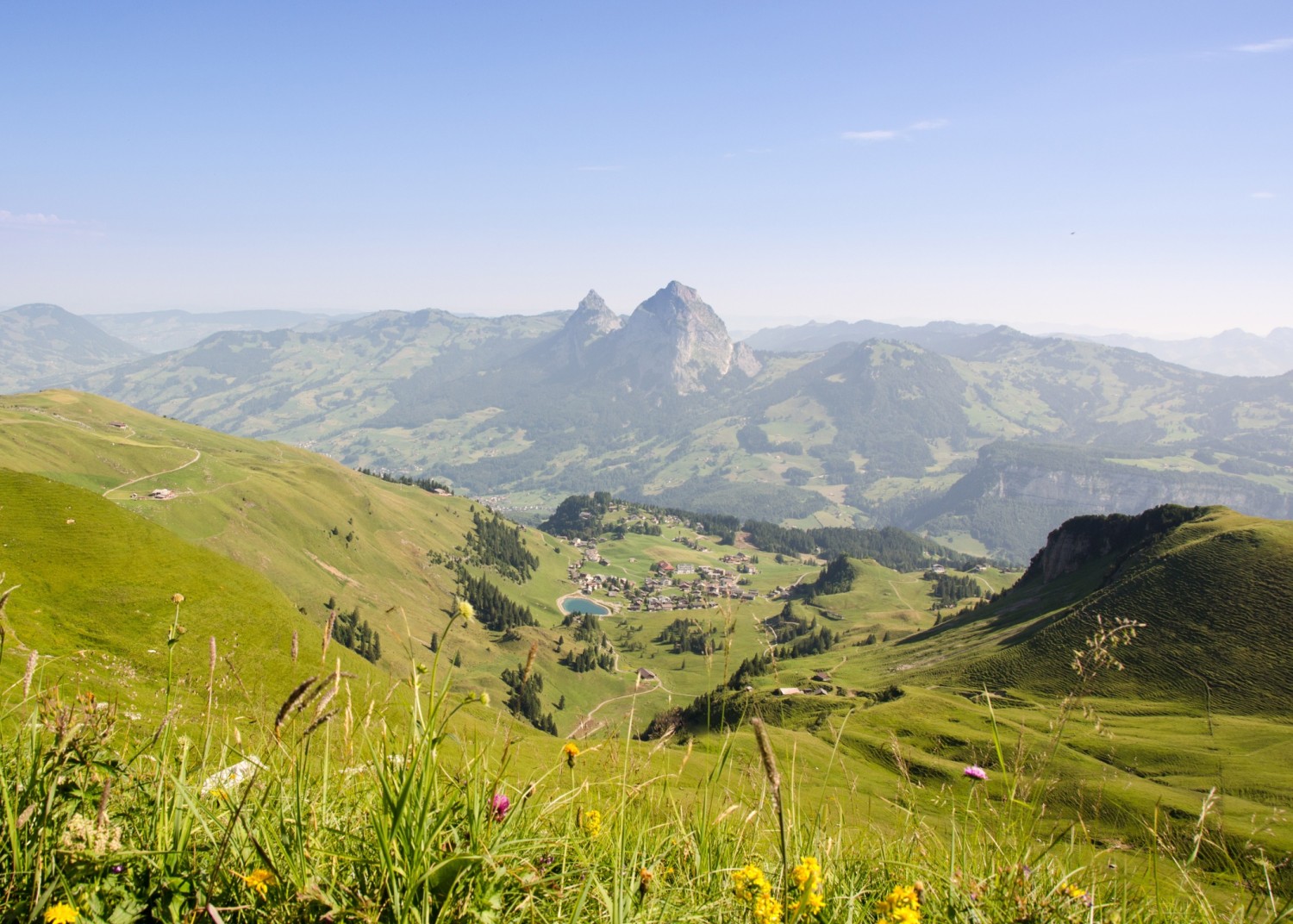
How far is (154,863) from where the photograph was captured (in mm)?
3768

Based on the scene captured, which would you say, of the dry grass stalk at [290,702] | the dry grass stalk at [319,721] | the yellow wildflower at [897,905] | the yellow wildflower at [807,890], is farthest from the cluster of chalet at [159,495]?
the yellow wildflower at [897,905]

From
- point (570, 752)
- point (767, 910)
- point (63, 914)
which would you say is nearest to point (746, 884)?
point (767, 910)

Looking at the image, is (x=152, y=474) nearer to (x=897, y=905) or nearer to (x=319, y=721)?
(x=319, y=721)

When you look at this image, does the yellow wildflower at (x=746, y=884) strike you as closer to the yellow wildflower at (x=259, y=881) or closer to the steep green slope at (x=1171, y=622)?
the yellow wildflower at (x=259, y=881)

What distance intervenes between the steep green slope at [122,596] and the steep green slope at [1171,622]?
85618 mm

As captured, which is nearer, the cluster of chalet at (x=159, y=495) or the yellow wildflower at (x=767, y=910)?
the yellow wildflower at (x=767, y=910)

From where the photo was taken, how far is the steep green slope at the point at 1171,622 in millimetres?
98000

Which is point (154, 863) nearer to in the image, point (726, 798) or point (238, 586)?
point (726, 798)

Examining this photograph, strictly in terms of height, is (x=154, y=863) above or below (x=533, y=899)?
above

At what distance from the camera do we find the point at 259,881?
364 cm

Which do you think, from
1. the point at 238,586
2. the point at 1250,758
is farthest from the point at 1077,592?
the point at 238,586

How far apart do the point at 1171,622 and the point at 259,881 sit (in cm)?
13823

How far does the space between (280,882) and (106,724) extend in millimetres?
2114

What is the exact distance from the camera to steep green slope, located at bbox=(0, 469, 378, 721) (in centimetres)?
3919
